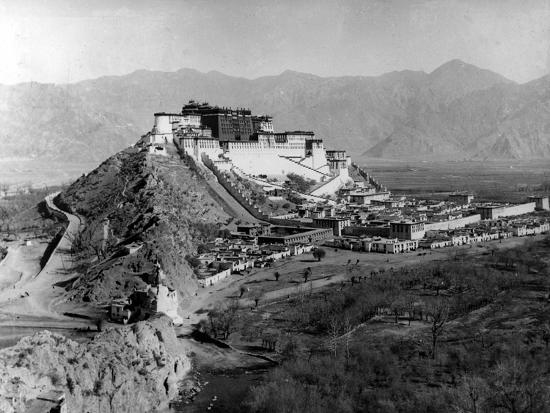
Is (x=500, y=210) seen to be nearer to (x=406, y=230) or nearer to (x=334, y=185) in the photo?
(x=406, y=230)

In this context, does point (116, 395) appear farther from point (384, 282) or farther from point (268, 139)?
point (268, 139)

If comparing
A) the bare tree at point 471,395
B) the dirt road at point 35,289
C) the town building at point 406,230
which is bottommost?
the bare tree at point 471,395

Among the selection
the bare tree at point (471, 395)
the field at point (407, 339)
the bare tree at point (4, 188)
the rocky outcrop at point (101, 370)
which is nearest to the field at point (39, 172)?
the bare tree at point (4, 188)

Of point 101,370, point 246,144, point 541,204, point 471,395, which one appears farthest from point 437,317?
point 541,204

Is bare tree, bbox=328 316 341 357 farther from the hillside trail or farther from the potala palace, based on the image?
the potala palace

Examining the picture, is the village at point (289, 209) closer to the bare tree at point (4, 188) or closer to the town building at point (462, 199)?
the town building at point (462, 199)

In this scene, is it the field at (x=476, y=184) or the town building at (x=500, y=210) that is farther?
the field at (x=476, y=184)
